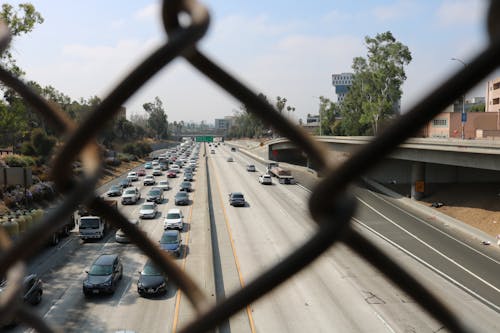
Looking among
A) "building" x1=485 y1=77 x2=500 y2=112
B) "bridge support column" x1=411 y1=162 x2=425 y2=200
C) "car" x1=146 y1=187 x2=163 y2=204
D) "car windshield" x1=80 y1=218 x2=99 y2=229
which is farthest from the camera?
"building" x1=485 y1=77 x2=500 y2=112

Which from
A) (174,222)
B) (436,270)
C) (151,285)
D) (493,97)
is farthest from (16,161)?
(493,97)

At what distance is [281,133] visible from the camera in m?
1.42

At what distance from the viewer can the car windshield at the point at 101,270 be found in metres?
15.5

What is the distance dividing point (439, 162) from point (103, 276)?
23.8 m

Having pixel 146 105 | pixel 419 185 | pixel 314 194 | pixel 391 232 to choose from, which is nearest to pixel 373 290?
pixel 391 232

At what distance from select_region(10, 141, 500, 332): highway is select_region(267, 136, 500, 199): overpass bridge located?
4153mm

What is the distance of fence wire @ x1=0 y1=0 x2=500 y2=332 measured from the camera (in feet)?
3.50

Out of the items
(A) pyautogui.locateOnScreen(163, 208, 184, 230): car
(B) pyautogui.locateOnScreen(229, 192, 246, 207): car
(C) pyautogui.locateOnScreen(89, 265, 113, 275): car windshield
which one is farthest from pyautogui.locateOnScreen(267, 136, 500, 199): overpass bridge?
(C) pyautogui.locateOnScreen(89, 265, 113, 275): car windshield

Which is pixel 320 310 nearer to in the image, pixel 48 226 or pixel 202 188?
pixel 48 226

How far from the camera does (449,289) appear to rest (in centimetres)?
1614

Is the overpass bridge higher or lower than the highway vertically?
higher

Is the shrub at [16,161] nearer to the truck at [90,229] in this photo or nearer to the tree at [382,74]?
the truck at [90,229]

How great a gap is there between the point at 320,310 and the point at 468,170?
3153cm

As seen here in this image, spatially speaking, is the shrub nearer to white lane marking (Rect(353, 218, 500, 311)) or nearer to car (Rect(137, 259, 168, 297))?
car (Rect(137, 259, 168, 297))
